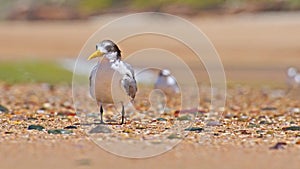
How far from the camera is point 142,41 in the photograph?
131ft

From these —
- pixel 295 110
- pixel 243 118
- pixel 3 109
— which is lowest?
pixel 243 118

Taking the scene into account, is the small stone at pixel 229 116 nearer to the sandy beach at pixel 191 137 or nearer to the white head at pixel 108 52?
the sandy beach at pixel 191 137

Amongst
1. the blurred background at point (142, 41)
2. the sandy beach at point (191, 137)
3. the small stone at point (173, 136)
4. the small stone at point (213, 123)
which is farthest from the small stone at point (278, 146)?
the blurred background at point (142, 41)

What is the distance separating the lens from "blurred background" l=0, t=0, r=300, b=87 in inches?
1020

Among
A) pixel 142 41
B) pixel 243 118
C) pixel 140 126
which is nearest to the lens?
pixel 140 126

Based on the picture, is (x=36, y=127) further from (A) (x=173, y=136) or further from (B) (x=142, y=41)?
(B) (x=142, y=41)

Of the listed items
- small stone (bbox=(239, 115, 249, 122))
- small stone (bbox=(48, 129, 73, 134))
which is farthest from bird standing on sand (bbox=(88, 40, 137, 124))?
small stone (bbox=(239, 115, 249, 122))

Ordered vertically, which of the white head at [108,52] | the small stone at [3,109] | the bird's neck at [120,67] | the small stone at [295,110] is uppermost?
the white head at [108,52]

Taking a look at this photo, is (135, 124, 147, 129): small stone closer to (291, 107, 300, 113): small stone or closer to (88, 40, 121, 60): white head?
(88, 40, 121, 60): white head

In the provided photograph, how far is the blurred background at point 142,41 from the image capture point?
85.0 feet

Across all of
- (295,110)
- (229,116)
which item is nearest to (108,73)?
(229,116)

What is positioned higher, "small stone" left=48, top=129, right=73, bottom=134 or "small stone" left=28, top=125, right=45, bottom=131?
"small stone" left=28, top=125, right=45, bottom=131

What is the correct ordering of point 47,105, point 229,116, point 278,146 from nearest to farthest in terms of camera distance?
point 278,146
point 229,116
point 47,105

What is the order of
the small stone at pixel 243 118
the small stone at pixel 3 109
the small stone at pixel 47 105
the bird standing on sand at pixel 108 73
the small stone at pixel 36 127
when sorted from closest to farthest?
the bird standing on sand at pixel 108 73 → the small stone at pixel 36 127 → the small stone at pixel 243 118 → the small stone at pixel 3 109 → the small stone at pixel 47 105
